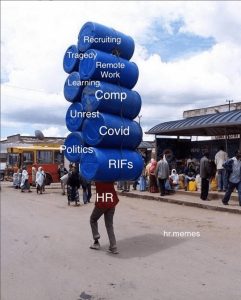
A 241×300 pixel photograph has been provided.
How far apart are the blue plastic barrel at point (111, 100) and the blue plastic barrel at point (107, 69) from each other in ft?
0.39

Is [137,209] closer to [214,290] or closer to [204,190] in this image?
[204,190]

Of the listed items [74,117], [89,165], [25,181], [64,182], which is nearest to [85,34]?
[74,117]

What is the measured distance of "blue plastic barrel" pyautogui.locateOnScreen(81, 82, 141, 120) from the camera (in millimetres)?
6509

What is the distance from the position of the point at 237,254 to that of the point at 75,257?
244cm

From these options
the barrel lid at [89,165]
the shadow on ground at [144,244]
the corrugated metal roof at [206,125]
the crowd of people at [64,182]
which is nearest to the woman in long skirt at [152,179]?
the corrugated metal roof at [206,125]

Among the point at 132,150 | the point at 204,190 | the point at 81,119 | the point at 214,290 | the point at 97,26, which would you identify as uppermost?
the point at 97,26

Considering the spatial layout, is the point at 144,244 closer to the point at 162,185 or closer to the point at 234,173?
the point at 234,173

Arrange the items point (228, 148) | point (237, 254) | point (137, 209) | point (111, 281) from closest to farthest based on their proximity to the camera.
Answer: point (111, 281), point (237, 254), point (137, 209), point (228, 148)

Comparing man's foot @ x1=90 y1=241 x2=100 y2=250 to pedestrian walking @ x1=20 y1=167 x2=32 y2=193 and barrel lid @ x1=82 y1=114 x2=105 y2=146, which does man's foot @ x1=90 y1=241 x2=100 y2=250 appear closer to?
barrel lid @ x1=82 y1=114 x2=105 y2=146

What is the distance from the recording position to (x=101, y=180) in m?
6.72

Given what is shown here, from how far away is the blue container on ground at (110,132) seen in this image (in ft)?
21.4

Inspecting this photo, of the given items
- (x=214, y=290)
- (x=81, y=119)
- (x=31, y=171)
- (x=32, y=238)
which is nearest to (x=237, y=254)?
(x=214, y=290)

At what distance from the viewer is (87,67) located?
6613 millimetres

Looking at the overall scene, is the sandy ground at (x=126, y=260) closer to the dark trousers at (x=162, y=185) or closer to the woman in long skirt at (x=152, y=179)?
the dark trousers at (x=162, y=185)
